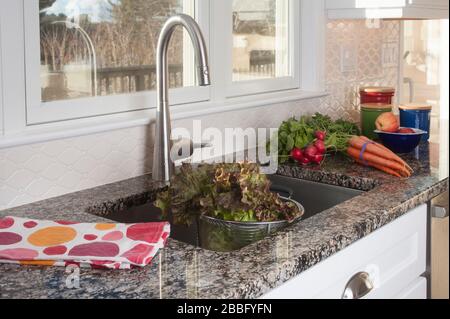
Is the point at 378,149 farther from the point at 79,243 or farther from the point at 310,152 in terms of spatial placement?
the point at 79,243

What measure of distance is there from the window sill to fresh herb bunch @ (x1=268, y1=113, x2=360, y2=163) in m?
0.16

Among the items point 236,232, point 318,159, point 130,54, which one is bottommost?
point 236,232

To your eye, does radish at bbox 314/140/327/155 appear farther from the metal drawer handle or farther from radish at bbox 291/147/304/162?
the metal drawer handle

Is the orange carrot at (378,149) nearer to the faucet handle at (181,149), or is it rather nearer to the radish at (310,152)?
the radish at (310,152)

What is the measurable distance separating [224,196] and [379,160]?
681 mm

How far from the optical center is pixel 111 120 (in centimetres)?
169

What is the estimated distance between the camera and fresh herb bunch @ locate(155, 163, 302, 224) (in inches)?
55.1

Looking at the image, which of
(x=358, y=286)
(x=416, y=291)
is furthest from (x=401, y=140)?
(x=358, y=286)

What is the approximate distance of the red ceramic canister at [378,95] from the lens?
252 cm

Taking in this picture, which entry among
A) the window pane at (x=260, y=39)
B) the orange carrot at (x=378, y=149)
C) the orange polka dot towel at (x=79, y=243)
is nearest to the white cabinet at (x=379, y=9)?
the window pane at (x=260, y=39)

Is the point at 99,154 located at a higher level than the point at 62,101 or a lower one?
lower

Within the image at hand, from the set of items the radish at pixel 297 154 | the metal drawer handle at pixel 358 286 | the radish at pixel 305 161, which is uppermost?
the radish at pixel 297 154

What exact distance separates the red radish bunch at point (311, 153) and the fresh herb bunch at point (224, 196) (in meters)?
0.50

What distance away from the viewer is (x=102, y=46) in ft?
5.61
